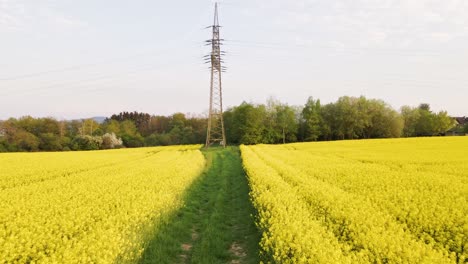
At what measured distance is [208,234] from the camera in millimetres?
10836

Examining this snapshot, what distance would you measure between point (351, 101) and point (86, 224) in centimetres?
8226

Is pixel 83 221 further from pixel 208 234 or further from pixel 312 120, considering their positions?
pixel 312 120

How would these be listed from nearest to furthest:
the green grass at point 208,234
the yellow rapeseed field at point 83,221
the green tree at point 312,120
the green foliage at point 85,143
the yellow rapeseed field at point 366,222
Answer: the yellow rapeseed field at point 366,222
the yellow rapeseed field at point 83,221
the green grass at point 208,234
the green foliage at point 85,143
the green tree at point 312,120

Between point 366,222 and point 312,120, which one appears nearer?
point 366,222

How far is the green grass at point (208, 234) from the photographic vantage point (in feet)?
30.6

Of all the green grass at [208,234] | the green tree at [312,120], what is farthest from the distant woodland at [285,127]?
the green grass at [208,234]

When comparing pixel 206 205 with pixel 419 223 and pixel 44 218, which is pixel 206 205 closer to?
pixel 44 218

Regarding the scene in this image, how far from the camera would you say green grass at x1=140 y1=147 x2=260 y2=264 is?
933 centimetres

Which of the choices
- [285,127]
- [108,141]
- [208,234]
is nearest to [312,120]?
[285,127]

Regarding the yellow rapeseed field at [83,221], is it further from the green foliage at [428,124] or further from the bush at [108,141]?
the green foliage at [428,124]

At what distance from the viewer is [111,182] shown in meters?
16.7

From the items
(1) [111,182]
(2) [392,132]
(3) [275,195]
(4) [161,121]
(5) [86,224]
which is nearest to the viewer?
(5) [86,224]

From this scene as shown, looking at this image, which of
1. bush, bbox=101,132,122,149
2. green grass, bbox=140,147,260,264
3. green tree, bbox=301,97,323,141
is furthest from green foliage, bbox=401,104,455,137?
green grass, bbox=140,147,260,264

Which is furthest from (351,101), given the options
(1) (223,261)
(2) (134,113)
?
(2) (134,113)
